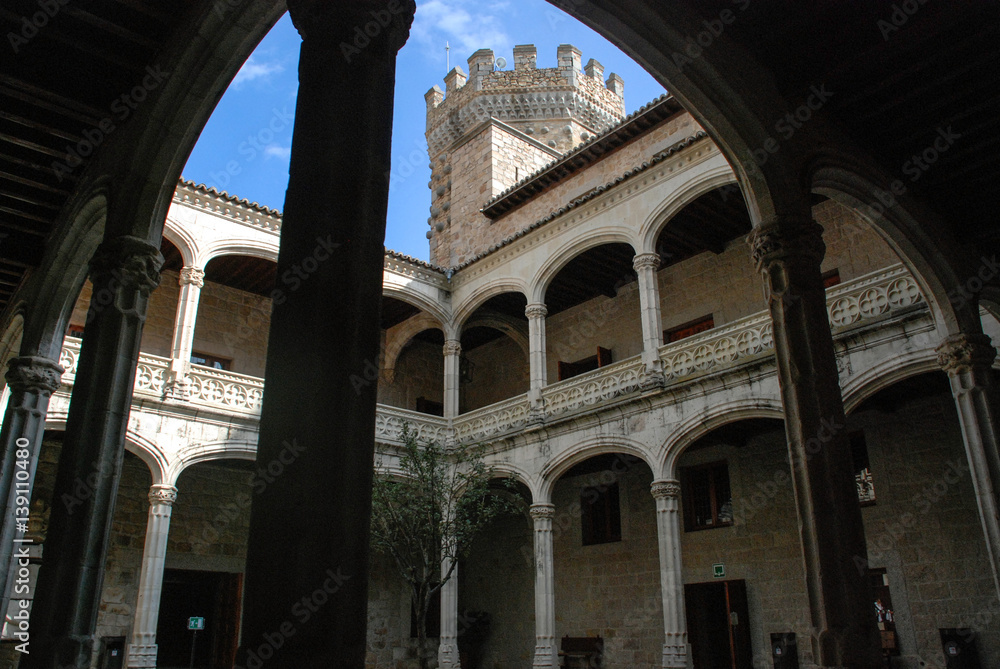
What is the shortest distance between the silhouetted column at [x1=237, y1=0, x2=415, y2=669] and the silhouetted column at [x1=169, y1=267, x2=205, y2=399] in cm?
1165

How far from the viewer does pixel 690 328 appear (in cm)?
1609

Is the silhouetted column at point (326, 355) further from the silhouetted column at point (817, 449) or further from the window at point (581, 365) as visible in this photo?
the window at point (581, 365)

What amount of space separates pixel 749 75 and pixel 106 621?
14360 mm

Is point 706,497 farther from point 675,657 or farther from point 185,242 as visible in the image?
point 185,242

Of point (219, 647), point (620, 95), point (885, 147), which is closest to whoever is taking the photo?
point (885, 147)

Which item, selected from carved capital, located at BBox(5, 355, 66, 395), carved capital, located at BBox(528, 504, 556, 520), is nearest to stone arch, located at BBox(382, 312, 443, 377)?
carved capital, located at BBox(528, 504, 556, 520)

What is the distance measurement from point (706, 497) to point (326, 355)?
13.7 meters

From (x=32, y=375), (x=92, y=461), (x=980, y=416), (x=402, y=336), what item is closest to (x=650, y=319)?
(x=980, y=416)

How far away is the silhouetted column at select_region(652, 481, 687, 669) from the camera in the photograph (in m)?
11.7

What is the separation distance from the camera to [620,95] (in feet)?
94.0

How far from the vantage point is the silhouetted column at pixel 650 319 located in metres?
13.4

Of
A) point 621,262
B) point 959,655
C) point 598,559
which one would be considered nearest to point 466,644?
point 598,559

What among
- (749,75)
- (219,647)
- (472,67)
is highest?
(472,67)

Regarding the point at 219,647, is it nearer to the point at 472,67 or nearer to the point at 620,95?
the point at 472,67
